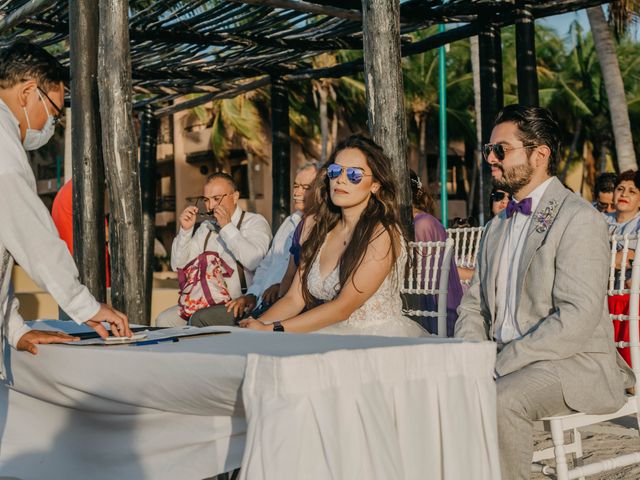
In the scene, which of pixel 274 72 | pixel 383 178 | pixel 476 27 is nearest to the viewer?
pixel 383 178

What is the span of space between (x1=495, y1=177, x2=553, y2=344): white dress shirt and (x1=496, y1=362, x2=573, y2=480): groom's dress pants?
303mm

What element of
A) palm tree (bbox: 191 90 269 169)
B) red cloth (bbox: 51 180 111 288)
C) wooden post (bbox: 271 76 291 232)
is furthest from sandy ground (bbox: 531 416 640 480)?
palm tree (bbox: 191 90 269 169)

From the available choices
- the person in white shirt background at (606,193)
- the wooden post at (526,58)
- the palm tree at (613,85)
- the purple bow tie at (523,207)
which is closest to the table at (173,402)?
the purple bow tie at (523,207)

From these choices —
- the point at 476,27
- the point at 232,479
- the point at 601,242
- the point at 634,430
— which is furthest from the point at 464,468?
the point at 476,27

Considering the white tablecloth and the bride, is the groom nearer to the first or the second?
the bride

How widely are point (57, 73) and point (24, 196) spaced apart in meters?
0.61

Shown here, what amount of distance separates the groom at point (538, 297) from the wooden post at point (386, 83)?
222cm

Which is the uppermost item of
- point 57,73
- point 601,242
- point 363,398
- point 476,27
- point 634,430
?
point 476,27

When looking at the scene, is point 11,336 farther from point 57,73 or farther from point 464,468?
point 464,468

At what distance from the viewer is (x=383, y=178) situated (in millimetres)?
4516

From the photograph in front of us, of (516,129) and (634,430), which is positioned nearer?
(516,129)

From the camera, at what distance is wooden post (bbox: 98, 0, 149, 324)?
6895mm

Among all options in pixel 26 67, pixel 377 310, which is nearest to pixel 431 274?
pixel 377 310

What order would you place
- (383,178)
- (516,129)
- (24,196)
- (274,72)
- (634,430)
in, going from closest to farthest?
(24,196), (516,129), (383,178), (634,430), (274,72)
